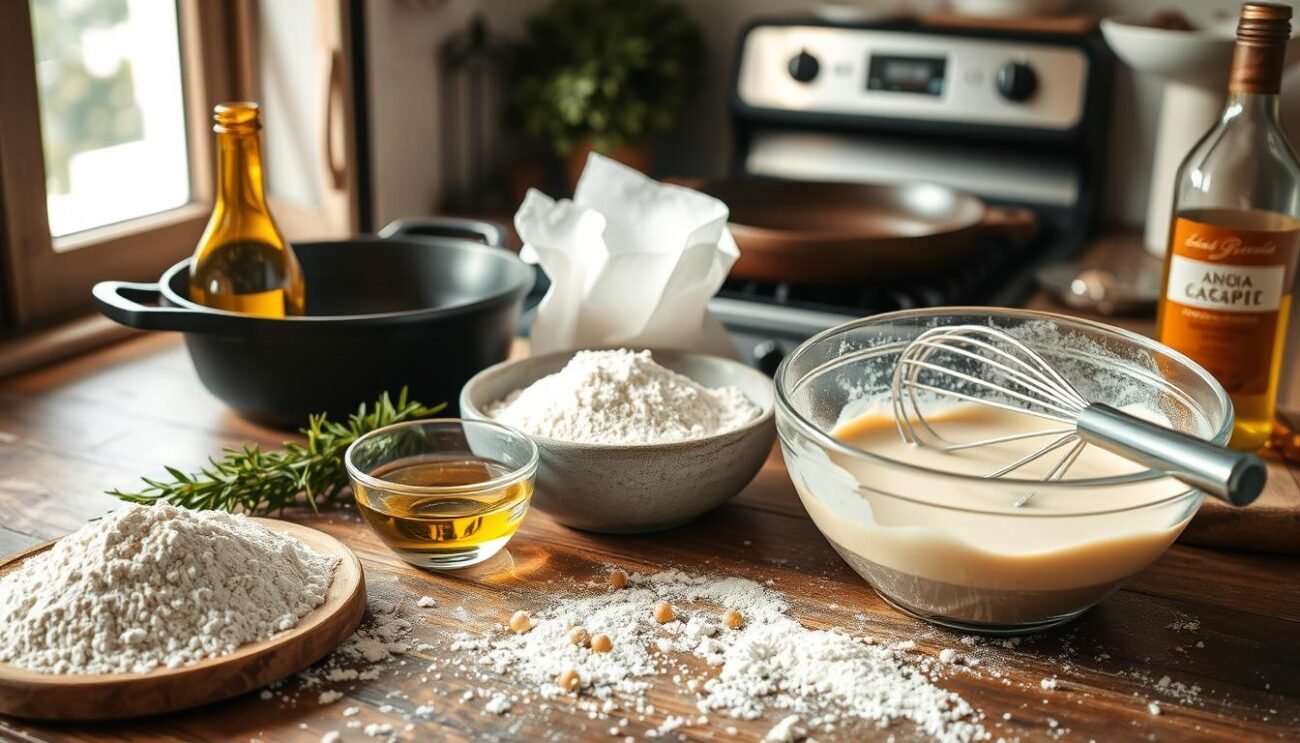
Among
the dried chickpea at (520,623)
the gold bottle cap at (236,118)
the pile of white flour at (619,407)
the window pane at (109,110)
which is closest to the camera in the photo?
the dried chickpea at (520,623)

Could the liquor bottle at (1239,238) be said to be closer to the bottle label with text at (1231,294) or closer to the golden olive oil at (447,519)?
the bottle label with text at (1231,294)

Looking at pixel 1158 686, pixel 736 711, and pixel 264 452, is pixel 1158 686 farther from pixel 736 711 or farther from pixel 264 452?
pixel 264 452

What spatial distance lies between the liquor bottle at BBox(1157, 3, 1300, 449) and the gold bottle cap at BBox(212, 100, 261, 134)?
0.76 meters

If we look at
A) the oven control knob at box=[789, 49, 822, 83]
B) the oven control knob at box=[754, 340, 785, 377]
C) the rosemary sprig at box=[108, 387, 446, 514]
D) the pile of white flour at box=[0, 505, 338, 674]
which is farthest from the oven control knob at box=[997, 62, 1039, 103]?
the pile of white flour at box=[0, 505, 338, 674]

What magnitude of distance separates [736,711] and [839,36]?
1.39m

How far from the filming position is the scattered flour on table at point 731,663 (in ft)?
2.46

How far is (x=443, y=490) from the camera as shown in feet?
2.83

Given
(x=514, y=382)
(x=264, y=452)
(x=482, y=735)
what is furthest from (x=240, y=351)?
(x=482, y=735)

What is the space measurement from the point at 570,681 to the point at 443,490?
0.17 meters

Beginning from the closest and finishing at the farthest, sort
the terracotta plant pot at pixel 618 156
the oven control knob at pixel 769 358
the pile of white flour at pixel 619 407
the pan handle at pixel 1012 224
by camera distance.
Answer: the pile of white flour at pixel 619 407 < the oven control knob at pixel 769 358 < the pan handle at pixel 1012 224 < the terracotta plant pot at pixel 618 156

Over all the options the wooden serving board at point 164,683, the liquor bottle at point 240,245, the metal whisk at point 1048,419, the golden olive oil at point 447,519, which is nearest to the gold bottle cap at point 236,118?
the liquor bottle at point 240,245

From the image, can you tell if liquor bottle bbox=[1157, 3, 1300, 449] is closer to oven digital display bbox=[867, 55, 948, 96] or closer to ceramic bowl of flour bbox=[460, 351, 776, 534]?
ceramic bowl of flour bbox=[460, 351, 776, 534]

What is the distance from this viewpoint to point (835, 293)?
1493mm

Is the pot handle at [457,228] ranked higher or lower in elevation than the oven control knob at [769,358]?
higher
